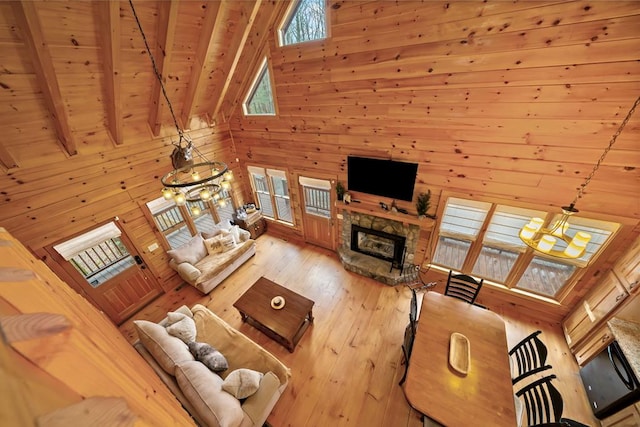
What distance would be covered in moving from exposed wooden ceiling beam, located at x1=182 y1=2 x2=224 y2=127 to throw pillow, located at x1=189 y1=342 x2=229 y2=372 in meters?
3.86

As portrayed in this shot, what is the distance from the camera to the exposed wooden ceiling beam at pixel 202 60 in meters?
3.11

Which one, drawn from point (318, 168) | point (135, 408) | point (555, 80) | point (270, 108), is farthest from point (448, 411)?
point (270, 108)

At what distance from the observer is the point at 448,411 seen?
2145mm

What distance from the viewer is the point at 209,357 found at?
2.95 m

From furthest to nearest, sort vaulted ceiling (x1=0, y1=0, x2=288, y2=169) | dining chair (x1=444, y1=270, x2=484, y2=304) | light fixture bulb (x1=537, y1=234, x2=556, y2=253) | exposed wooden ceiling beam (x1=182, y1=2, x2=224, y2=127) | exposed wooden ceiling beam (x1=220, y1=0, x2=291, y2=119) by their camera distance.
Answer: exposed wooden ceiling beam (x1=220, y1=0, x2=291, y2=119) < dining chair (x1=444, y1=270, x2=484, y2=304) < exposed wooden ceiling beam (x1=182, y1=2, x2=224, y2=127) < vaulted ceiling (x1=0, y1=0, x2=288, y2=169) < light fixture bulb (x1=537, y1=234, x2=556, y2=253)

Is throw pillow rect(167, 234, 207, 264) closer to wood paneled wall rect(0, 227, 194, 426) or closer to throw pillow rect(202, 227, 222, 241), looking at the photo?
throw pillow rect(202, 227, 222, 241)

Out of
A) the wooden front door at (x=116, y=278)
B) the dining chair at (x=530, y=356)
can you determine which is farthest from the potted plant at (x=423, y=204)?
the wooden front door at (x=116, y=278)

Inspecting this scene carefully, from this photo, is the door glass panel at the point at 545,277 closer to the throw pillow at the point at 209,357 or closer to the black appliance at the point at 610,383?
the black appliance at the point at 610,383

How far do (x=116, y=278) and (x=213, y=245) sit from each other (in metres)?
1.66

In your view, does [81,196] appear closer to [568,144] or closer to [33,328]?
[33,328]

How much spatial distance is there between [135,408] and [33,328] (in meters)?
0.28

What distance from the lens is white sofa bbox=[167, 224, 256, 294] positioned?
15.3 feet

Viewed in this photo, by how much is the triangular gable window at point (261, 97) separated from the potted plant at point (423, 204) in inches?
127

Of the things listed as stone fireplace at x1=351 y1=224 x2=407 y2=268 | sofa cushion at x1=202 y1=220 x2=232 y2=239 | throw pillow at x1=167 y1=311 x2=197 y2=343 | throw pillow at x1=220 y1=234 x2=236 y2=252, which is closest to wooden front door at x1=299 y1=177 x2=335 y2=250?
stone fireplace at x1=351 y1=224 x2=407 y2=268
